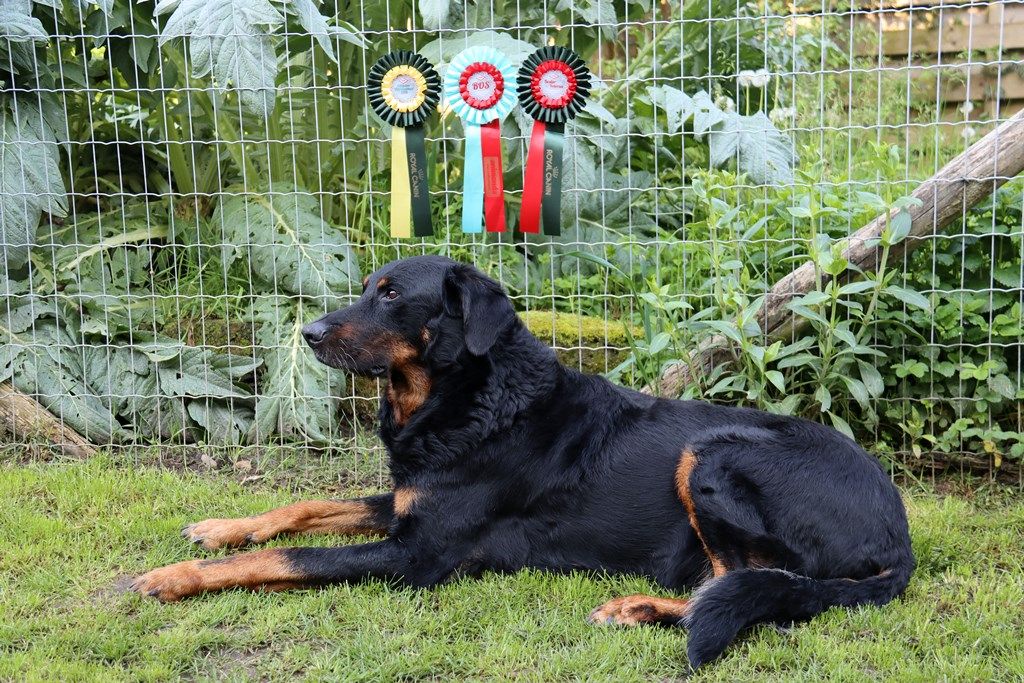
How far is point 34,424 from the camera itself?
4.57 metres

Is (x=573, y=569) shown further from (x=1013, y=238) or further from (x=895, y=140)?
(x=895, y=140)

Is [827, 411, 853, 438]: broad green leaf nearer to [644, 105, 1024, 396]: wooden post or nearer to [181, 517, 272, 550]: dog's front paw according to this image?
[644, 105, 1024, 396]: wooden post

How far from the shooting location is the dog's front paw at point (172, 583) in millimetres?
3121

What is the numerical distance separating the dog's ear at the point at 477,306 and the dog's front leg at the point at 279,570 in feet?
2.43

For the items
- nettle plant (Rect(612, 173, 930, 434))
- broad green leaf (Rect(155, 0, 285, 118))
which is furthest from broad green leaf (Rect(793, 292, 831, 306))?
broad green leaf (Rect(155, 0, 285, 118))

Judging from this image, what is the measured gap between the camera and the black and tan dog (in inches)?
122

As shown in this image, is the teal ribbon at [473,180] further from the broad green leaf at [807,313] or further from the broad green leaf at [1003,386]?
the broad green leaf at [1003,386]

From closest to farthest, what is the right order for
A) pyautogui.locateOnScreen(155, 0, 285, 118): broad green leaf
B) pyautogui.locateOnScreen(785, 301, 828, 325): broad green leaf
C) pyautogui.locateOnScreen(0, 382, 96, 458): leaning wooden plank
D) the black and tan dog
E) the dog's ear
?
the black and tan dog
the dog's ear
pyautogui.locateOnScreen(155, 0, 285, 118): broad green leaf
pyautogui.locateOnScreen(785, 301, 828, 325): broad green leaf
pyautogui.locateOnScreen(0, 382, 96, 458): leaning wooden plank

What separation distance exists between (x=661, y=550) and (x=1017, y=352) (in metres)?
2.04

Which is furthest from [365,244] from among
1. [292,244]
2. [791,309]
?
[791,309]

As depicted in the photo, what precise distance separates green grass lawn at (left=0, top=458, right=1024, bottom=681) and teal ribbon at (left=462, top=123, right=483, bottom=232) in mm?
1516

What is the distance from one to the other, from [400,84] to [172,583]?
2226mm

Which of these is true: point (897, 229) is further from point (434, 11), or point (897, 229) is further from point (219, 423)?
point (219, 423)

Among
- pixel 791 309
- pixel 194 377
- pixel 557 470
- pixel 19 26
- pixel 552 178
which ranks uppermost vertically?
pixel 19 26
